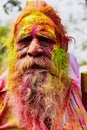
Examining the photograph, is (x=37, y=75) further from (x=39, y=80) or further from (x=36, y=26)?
(x=36, y=26)

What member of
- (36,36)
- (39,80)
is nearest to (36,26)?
(36,36)

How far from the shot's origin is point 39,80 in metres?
1.32

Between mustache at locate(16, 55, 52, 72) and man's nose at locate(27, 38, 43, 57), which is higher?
man's nose at locate(27, 38, 43, 57)

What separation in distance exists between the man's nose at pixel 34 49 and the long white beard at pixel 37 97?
0.16ft

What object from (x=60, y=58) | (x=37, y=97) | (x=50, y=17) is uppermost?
(x=50, y=17)

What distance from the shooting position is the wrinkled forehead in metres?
1.30

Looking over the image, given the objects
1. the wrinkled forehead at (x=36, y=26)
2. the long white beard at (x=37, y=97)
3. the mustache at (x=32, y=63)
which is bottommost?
the long white beard at (x=37, y=97)

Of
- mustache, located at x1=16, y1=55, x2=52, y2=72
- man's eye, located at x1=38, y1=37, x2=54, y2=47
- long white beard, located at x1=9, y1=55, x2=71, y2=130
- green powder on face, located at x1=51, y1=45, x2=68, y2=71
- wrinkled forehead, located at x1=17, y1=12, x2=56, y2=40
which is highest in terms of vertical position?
wrinkled forehead, located at x1=17, y1=12, x2=56, y2=40

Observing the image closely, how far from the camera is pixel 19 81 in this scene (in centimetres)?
134

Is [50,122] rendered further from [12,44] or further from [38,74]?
[12,44]

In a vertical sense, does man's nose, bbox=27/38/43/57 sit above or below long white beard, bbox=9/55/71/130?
above

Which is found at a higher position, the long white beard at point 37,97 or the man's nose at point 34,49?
the man's nose at point 34,49

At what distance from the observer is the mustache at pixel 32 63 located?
129 centimetres

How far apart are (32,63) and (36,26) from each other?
100 millimetres
